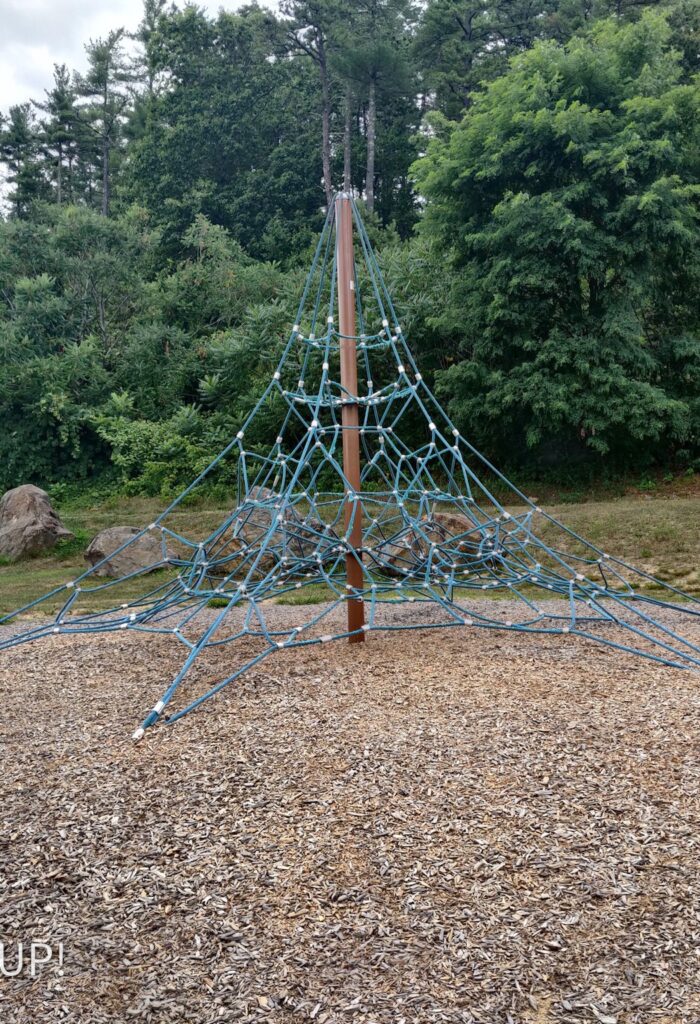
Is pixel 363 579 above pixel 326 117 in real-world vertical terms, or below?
below

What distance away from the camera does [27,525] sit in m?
8.46

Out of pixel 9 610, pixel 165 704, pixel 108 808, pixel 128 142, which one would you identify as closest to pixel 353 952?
pixel 108 808

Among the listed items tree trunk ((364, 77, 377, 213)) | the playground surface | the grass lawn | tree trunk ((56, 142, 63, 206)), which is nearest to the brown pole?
the playground surface

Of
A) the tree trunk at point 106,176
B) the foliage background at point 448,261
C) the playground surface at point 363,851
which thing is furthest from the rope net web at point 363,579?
the tree trunk at point 106,176

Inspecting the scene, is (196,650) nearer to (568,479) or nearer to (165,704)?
(165,704)

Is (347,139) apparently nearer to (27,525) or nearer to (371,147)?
(371,147)

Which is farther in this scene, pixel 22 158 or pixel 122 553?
pixel 22 158

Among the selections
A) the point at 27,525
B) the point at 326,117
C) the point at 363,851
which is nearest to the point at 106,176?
the point at 326,117

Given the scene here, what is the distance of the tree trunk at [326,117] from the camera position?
1977cm

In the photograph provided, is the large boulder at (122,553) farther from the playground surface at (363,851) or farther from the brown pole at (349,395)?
the playground surface at (363,851)

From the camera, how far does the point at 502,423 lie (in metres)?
10.2

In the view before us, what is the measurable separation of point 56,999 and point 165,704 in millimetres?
1351

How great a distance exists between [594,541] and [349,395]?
14.3 feet

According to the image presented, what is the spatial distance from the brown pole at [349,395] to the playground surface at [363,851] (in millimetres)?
582
